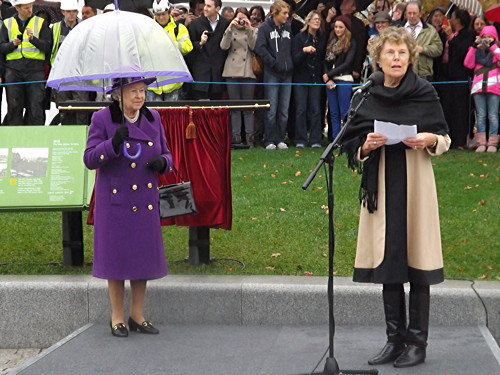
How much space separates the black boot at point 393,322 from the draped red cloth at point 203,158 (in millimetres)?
2336

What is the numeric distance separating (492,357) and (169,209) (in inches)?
101

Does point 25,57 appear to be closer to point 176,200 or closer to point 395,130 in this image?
point 176,200

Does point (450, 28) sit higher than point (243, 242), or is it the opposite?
point (450, 28)

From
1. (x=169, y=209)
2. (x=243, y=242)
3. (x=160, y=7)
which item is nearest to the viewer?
(x=169, y=209)

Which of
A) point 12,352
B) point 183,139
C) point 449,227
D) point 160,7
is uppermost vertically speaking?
point 160,7


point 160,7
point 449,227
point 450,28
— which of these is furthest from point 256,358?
point 450,28

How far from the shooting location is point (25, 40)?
16062 millimetres

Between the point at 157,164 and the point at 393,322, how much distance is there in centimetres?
201

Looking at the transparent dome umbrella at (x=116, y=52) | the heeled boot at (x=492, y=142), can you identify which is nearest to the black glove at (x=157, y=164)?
the transparent dome umbrella at (x=116, y=52)

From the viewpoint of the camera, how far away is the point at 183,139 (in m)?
8.85

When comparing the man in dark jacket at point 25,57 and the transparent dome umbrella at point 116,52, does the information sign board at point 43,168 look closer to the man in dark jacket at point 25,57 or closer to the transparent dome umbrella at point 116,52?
the transparent dome umbrella at point 116,52

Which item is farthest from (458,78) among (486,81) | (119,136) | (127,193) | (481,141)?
(119,136)

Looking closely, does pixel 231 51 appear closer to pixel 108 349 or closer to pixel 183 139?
pixel 183 139

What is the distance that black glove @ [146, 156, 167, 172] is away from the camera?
7.61 meters
